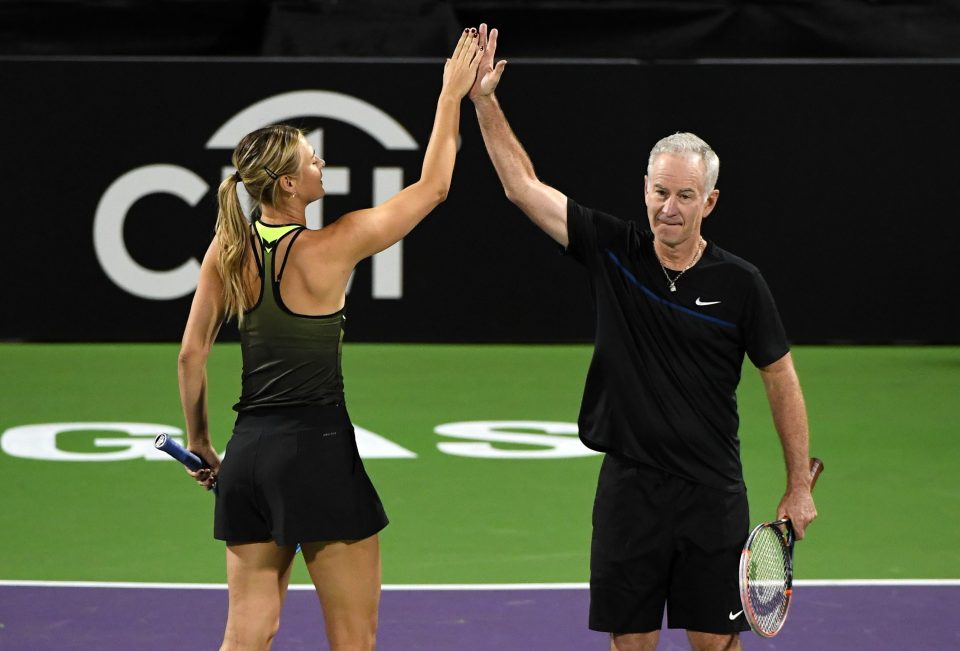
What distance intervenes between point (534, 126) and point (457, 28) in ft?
5.54

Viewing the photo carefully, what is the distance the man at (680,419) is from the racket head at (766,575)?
0.07 m

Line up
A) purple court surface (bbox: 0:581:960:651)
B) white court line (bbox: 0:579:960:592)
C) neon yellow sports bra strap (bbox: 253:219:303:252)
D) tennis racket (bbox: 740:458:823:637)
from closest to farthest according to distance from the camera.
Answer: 1. tennis racket (bbox: 740:458:823:637)
2. neon yellow sports bra strap (bbox: 253:219:303:252)
3. purple court surface (bbox: 0:581:960:651)
4. white court line (bbox: 0:579:960:592)

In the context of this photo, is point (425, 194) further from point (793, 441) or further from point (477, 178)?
point (477, 178)

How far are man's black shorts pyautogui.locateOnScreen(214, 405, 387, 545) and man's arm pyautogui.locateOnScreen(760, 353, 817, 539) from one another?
43.6 inches

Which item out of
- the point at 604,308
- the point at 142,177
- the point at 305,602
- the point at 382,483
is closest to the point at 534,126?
the point at 142,177

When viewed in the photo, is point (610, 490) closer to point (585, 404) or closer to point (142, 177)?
point (585, 404)

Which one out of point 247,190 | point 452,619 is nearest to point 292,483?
point 247,190

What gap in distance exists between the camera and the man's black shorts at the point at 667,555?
4211 mm

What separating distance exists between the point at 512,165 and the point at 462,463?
4221 mm

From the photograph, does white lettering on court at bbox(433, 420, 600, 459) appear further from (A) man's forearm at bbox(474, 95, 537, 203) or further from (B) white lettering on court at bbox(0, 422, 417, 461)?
(A) man's forearm at bbox(474, 95, 537, 203)

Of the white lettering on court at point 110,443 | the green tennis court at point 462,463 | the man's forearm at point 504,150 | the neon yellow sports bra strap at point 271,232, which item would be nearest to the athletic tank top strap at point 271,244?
the neon yellow sports bra strap at point 271,232

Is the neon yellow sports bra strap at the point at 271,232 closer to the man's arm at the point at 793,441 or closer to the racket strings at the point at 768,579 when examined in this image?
the man's arm at the point at 793,441

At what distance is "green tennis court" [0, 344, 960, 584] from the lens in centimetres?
672

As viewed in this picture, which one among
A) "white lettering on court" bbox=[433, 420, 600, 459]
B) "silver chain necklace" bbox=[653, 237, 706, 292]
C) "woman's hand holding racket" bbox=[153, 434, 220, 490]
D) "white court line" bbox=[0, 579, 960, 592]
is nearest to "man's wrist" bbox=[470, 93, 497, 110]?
"silver chain necklace" bbox=[653, 237, 706, 292]
